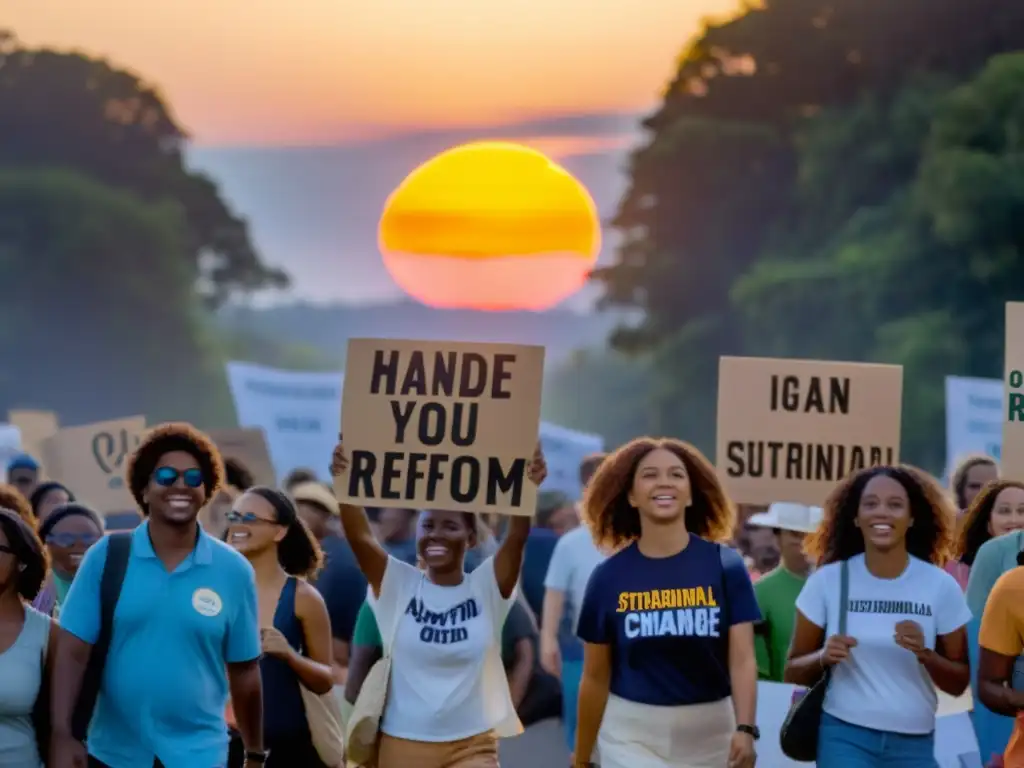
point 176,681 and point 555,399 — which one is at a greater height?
point 555,399

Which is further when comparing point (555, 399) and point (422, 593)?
point (555, 399)

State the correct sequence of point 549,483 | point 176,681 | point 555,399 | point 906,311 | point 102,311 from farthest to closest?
point 555,399 → point 102,311 → point 906,311 → point 549,483 → point 176,681

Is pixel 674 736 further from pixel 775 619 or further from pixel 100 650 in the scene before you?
pixel 775 619

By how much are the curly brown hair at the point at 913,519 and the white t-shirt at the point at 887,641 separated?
0.24 metres

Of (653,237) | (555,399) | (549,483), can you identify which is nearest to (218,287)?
(555,399)

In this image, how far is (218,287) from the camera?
7844cm

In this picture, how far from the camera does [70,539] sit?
10.1 meters

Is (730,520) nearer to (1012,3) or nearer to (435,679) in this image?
(435,679)

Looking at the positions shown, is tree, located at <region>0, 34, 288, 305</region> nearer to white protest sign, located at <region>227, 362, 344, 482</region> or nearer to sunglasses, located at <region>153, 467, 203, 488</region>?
white protest sign, located at <region>227, 362, 344, 482</region>

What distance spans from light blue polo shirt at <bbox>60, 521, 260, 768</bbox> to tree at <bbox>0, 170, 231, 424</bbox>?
61190 mm

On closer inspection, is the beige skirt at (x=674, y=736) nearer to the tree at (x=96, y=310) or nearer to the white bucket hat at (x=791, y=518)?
the white bucket hat at (x=791, y=518)

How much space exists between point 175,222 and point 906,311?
35.4 m

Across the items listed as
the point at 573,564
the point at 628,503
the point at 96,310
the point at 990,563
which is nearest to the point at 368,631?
the point at 628,503

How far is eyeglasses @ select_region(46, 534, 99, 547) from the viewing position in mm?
10062
